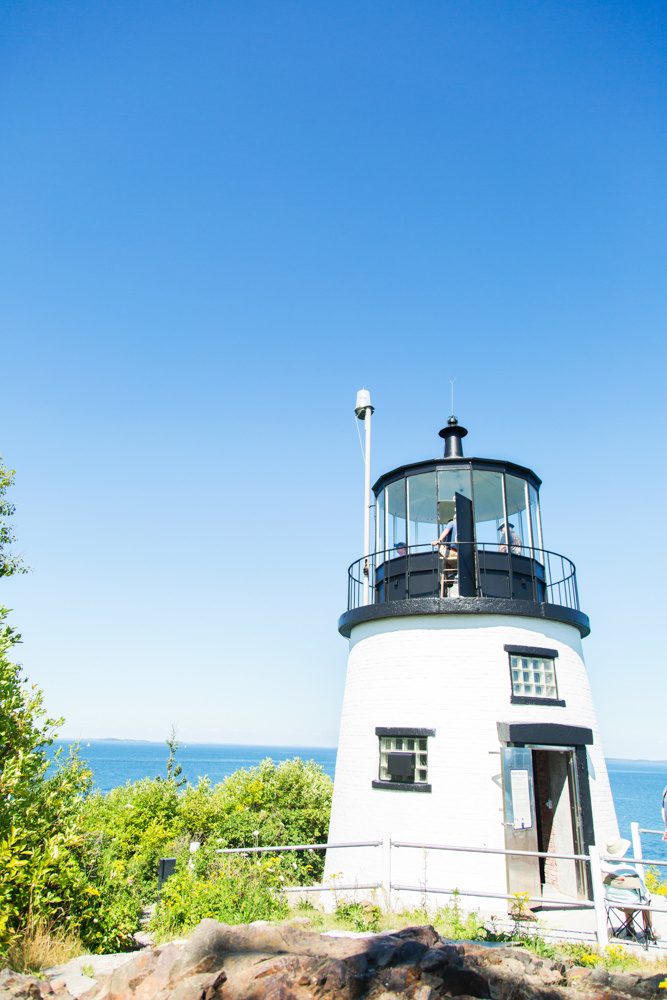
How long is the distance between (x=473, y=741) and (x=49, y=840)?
22.3 feet

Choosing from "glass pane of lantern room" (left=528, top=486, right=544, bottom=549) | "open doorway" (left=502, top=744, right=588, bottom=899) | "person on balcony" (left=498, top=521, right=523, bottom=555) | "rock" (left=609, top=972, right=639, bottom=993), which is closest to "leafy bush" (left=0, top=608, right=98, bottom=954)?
"rock" (left=609, top=972, right=639, bottom=993)

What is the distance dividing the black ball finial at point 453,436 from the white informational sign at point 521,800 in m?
6.18

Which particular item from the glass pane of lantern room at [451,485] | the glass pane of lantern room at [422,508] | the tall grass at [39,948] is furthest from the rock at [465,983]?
the glass pane of lantern room at [422,508]

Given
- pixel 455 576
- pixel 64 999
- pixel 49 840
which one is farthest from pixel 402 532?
pixel 64 999

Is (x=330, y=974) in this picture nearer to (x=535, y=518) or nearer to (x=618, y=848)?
(x=618, y=848)

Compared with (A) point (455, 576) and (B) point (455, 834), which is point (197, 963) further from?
(A) point (455, 576)

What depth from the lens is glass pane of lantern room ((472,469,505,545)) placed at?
13.1 m

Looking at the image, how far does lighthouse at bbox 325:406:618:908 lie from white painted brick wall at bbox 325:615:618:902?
23 mm

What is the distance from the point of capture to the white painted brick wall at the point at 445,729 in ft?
34.4

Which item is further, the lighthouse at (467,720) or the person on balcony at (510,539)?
the person on balcony at (510,539)

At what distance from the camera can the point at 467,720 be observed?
36.3 feet

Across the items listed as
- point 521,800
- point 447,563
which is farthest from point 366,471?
point 521,800

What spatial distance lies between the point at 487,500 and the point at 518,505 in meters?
0.88

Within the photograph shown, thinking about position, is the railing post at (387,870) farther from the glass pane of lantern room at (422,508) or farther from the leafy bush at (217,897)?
the glass pane of lantern room at (422,508)
